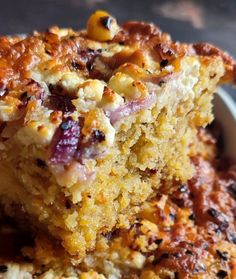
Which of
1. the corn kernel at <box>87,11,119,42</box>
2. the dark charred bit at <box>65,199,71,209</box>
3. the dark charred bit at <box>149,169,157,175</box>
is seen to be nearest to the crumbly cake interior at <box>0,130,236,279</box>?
the dark charred bit at <box>149,169,157,175</box>

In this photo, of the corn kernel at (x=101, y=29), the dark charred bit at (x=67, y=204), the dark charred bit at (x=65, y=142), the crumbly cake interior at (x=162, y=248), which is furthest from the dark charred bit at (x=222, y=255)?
the corn kernel at (x=101, y=29)

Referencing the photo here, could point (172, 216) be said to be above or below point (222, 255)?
above

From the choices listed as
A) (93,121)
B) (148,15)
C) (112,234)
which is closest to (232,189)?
(112,234)

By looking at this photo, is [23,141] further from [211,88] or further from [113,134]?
[211,88]

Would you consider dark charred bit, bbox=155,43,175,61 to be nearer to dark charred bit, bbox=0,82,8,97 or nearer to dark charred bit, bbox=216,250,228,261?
dark charred bit, bbox=0,82,8,97

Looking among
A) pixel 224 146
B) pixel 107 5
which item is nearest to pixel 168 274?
pixel 224 146

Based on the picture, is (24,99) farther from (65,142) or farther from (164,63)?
(164,63)
